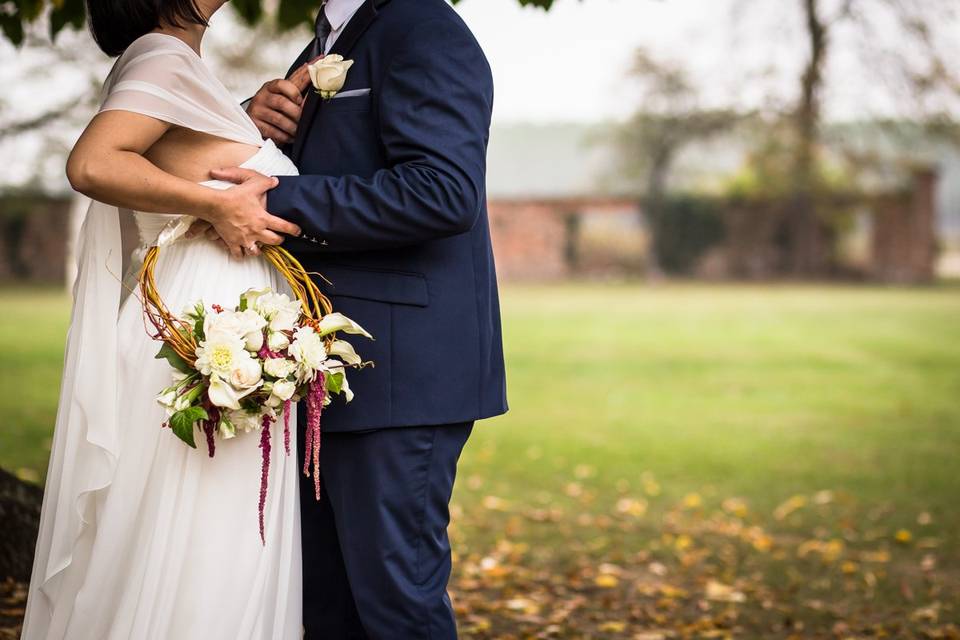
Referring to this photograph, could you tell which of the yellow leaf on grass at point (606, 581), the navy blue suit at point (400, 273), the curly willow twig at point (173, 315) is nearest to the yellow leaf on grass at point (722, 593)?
the yellow leaf on grass at point (606, 581)

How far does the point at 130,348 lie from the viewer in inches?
98.7

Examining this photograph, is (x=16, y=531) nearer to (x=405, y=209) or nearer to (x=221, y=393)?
(x=221, y=393)

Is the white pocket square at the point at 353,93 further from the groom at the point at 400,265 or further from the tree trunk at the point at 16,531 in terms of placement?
the tree trunk at the point at 16,531

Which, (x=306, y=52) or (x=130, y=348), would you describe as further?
(x=306, y=52)

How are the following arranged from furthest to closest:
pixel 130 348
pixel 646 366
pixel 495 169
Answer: pixel 495 169
pixel 646 366
pixel 130 348

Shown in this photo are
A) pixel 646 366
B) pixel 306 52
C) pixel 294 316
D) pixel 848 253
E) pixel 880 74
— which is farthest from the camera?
pixel 848 253

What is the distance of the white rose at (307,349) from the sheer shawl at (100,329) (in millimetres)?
533

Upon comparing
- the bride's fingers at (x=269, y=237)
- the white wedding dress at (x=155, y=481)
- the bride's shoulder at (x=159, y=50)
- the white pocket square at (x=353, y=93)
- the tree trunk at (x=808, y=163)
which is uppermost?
the tree trunk at (x=808, y=163)

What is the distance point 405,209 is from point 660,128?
33735 mm

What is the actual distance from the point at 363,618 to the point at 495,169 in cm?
5928

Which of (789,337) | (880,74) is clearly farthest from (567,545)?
(880,74)

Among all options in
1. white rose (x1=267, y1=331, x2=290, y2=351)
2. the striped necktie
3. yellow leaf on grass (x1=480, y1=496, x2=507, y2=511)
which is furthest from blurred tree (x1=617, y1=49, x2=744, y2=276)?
white rose (x1=267, y1=331, x2=290, y2=351)

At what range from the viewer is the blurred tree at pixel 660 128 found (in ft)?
110

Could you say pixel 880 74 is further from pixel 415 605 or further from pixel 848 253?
pixel 415 605
